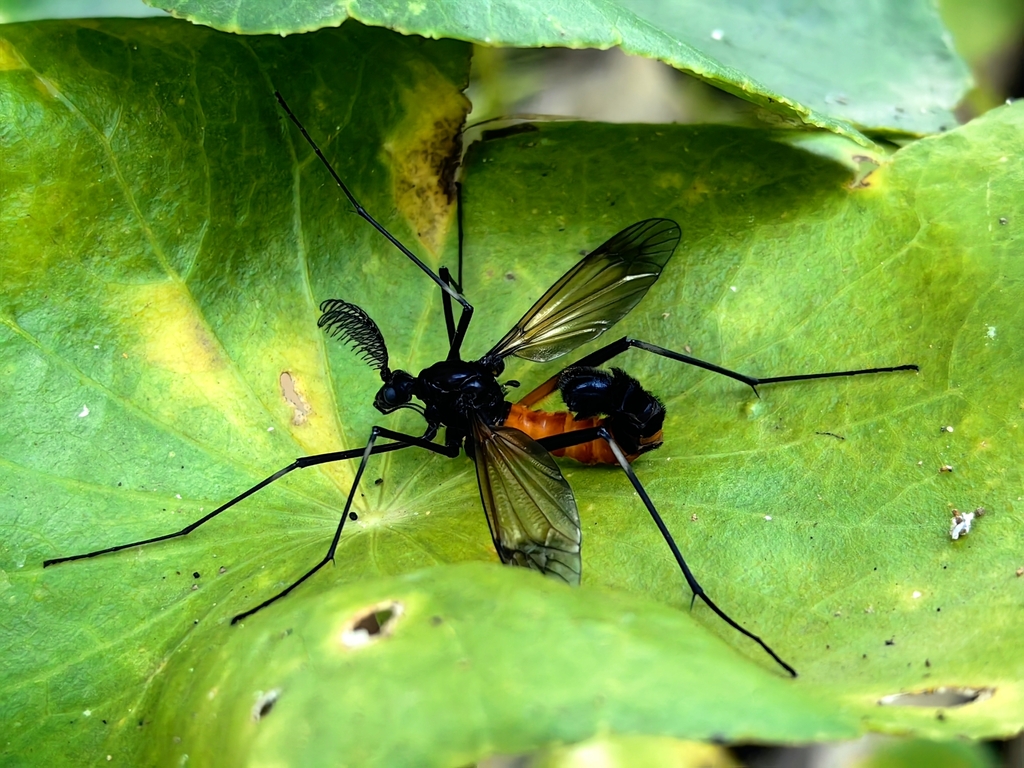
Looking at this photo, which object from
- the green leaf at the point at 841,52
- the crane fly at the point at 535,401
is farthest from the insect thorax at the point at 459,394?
the green leaf at the point at 841,52

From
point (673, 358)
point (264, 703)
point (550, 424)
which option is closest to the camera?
point (264, 703)

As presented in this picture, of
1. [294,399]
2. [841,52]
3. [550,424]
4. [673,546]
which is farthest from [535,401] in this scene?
[841,52]

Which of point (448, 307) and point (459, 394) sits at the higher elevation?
point (448, 307)

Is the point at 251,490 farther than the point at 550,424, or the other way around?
the point at 550,424

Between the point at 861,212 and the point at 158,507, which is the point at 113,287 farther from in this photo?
the point at 861,212

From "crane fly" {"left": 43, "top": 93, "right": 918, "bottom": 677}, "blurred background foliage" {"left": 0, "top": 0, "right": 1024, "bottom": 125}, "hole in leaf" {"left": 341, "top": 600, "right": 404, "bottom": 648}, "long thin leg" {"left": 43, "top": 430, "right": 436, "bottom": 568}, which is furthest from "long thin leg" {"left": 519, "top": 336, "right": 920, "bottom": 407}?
"blurred background foliage" {"left": 0, "top": 0, "right": 1024, "bottom": 125}

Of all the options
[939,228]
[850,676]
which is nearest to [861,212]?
[939,228]

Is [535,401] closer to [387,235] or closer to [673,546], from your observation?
[387,235]

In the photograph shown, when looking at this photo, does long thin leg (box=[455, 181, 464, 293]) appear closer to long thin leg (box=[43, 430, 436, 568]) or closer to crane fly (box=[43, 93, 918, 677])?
crane fly (box=[43, 93, 918, 677])
